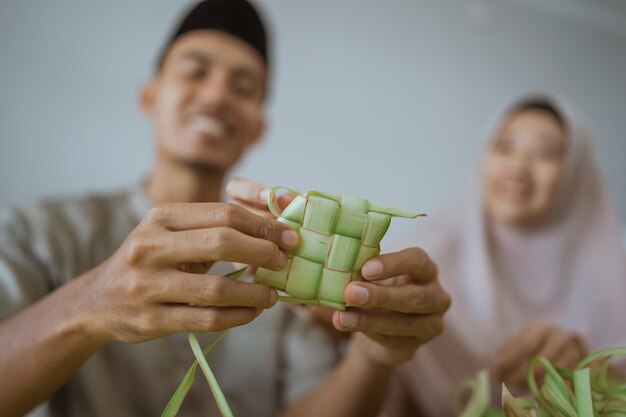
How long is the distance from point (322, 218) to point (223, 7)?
1.80 ft

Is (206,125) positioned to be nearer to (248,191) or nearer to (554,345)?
(248,191)

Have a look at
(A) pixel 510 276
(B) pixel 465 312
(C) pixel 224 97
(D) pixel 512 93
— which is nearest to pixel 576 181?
(A) pixel 510 276

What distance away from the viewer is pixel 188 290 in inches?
14.2

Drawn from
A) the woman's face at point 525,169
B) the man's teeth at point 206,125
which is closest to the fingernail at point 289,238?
the man's teeth at point 206,125

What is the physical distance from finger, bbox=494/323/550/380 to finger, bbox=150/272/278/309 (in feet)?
1.42

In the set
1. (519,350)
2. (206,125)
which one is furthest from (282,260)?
(206,125)

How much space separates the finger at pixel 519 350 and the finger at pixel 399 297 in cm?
24

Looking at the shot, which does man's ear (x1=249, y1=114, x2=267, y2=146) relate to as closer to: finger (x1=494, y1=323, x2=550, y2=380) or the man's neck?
the man's neck

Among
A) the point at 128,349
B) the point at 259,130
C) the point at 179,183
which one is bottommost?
the point at 128,349

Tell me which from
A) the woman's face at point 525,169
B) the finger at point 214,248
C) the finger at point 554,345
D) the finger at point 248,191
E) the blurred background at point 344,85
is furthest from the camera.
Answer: the blurred background at point 344,85

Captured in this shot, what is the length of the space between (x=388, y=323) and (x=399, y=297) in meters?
0.04

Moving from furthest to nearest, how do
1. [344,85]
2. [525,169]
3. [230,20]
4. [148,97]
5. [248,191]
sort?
1. [344,85]
2. [525,169]
3. [148,97]
4. [230,20]
5. [248,191]

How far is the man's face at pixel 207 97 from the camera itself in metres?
0.85

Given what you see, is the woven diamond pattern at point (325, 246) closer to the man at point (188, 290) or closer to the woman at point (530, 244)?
the man at point (188, 290)
